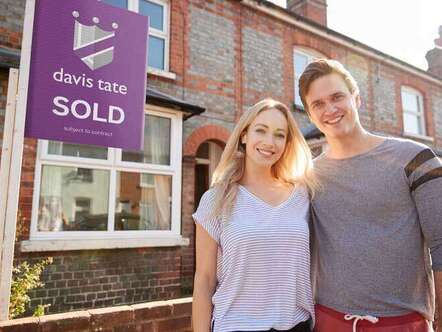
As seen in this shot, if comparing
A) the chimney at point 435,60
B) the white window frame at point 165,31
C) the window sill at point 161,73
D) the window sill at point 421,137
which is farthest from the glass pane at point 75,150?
the chimney at point 435,60

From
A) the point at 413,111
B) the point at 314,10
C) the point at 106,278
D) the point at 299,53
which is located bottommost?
the point at 106,278

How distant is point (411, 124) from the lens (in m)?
11.4

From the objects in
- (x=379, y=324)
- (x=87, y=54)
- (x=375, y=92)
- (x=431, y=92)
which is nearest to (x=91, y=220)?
(x=87, y=54)

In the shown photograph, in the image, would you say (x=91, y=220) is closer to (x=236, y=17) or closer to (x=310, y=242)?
(x=310, y=242)

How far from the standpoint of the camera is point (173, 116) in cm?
624

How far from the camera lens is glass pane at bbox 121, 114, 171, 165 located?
6164 millimetres

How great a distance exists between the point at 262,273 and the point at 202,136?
5306 millimetres

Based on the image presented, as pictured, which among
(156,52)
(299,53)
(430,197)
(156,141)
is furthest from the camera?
(299,53)

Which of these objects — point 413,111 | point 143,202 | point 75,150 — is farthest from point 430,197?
point 413,111

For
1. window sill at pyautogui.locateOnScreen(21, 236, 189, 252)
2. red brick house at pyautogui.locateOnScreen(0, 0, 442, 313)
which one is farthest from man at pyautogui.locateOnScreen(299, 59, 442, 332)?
red brick house at pyautogui.locateOnScreen(0, 0, 442, 313)

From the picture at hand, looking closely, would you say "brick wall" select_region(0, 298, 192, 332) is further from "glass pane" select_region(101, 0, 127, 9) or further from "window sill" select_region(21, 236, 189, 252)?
"glass pane" select_region(101, 0, 127, 9)

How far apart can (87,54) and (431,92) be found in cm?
1205

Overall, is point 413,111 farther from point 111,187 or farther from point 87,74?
point 87,74

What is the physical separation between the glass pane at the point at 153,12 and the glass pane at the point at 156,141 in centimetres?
193
